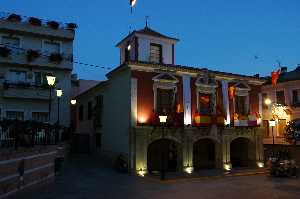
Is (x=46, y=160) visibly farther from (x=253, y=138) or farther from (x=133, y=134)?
(x=253, y=138)

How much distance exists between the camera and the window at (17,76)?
2648cm

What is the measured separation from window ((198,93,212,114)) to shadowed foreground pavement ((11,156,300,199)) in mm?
6180

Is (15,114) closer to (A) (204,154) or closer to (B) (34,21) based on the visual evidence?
(B) (34,21)

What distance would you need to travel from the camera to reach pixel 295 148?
29906 millimetres

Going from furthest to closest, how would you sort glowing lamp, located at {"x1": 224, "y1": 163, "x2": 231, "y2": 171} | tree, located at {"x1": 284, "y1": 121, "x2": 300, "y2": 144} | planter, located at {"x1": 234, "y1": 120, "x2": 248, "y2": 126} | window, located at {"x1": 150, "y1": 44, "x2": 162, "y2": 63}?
tree, located at {"x1": 284, "y1": 121, "x2": 300, "y2": 144}
window, located at {"x1": 150, "y1": 44, "x2": 162, "y2": 63}
planter, located at {"x1": 234, "y1": 120, "x2": 248, "y2": 126}
glowing lamp, located at {"x1": 224, "y1": 163, "x2": 231, "y2": 171}

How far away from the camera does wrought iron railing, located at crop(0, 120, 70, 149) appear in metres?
15.0

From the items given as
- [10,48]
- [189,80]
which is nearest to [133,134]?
[189,80]

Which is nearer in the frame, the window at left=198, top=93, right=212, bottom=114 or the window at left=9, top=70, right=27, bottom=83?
the window at left=9, top=70, right=27, bottom=83

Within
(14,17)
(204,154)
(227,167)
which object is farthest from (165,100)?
(14,17)

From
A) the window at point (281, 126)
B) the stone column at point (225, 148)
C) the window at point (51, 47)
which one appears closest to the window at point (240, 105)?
the stone column at point (225, 148)

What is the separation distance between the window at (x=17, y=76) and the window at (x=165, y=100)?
1075 centimetres

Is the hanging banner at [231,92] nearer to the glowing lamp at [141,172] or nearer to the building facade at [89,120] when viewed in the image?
the glowing lamp at [141,172]

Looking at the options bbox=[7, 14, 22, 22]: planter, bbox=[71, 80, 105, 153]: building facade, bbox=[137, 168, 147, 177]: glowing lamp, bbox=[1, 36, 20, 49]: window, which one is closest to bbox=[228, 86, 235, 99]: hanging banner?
bbox=[137, 168, 147, 177]: glowing lamp

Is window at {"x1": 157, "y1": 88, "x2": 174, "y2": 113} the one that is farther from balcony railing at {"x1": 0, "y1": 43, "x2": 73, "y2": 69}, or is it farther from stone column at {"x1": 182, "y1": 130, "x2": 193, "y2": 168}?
balcony railing at {"x1": 0, "y1": 43, "x2": 73, "y2": 69}
